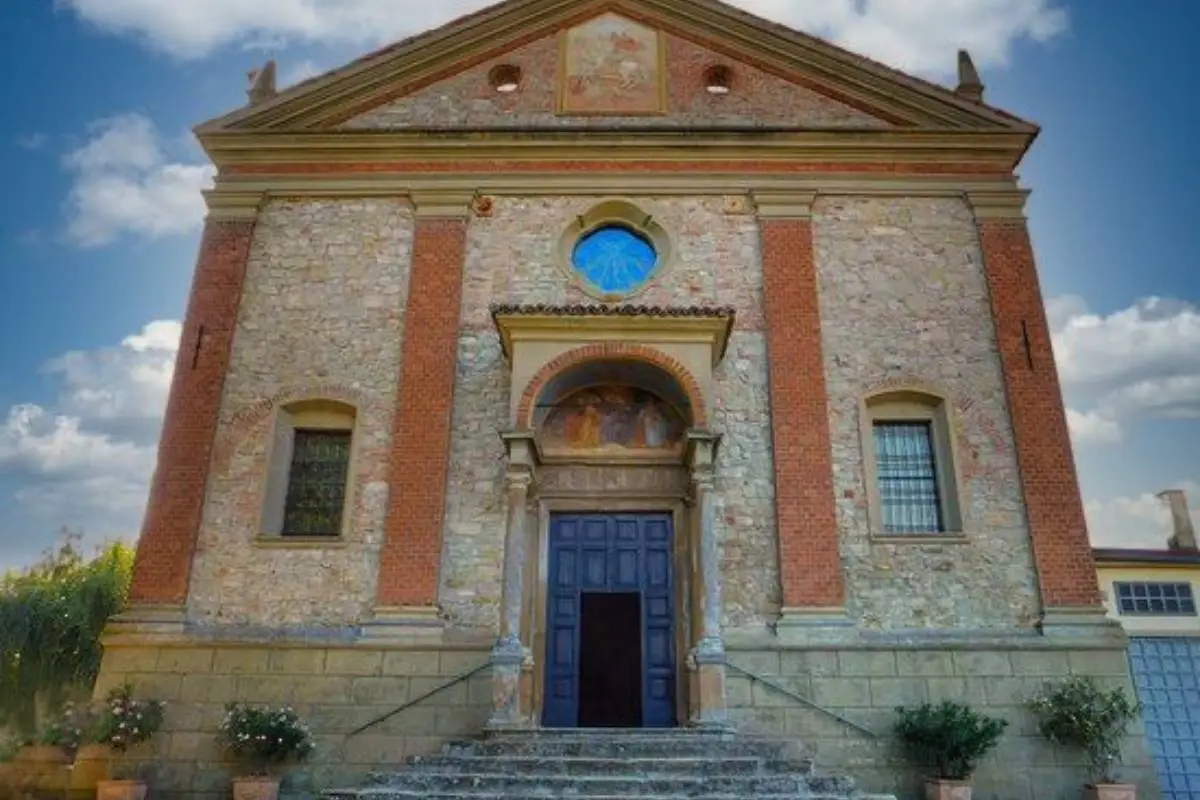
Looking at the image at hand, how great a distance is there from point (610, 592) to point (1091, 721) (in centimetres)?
638

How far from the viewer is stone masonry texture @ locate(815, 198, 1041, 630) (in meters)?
11.8

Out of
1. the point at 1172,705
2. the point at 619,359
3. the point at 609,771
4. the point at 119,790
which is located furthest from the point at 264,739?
the point at 1172,705

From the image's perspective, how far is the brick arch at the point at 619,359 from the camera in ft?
38.9

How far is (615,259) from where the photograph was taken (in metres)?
14.2

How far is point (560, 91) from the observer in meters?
15.2

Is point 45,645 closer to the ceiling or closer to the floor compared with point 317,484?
closer to the floor

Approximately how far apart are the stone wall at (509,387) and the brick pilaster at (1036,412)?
12.2 feet

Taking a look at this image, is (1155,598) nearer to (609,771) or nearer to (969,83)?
(969,83)

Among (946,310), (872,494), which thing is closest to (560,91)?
(946,310)

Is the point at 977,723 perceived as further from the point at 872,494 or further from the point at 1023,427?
the point at 1023,427

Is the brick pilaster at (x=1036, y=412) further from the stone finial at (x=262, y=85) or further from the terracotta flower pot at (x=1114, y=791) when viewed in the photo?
the stone finial at (x=262, y=85)

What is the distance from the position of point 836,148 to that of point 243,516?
11.2 m

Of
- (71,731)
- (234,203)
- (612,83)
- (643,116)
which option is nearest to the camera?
(71,731)

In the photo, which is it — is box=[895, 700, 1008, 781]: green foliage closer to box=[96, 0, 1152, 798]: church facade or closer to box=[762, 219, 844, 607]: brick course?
box=[96, 0, 1152, 798]: church facade
